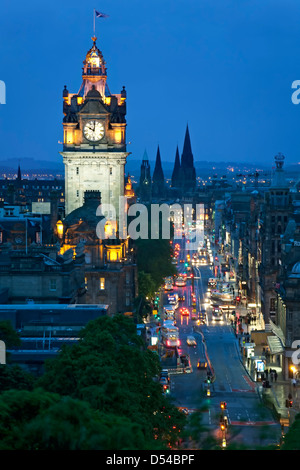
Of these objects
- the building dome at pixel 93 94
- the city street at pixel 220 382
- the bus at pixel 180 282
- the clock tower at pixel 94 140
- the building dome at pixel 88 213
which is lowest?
the bus at pixel 180 282

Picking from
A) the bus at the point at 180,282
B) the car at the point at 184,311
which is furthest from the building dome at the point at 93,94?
the bus at the point at 180,282

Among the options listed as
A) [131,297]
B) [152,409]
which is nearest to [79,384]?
[152,409]

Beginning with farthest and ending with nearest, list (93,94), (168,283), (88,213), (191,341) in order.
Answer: (168,283) < (93,94) < (88,213) < (191,341)

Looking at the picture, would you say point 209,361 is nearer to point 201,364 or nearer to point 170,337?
point 201,364

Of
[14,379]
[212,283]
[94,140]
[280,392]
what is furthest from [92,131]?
[14,379]

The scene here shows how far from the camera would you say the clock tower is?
4764 inches

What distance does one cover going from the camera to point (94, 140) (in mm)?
121188

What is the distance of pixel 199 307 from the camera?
5251 inches

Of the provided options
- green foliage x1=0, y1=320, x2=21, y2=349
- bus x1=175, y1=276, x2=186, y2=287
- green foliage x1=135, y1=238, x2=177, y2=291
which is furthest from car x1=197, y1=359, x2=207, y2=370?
bus x1=175, y1=276, x2=186, y2=287

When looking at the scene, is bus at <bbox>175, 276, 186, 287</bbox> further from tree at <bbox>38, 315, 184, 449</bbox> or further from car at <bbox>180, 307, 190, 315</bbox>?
tree at <bbox>38, 315, 184, 449</bbox>

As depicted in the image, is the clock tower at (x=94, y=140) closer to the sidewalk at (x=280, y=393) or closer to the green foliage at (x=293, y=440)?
the sidewalk at (x=280, y=393)

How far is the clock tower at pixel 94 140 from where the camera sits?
121 metres

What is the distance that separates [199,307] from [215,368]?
44.7 m
